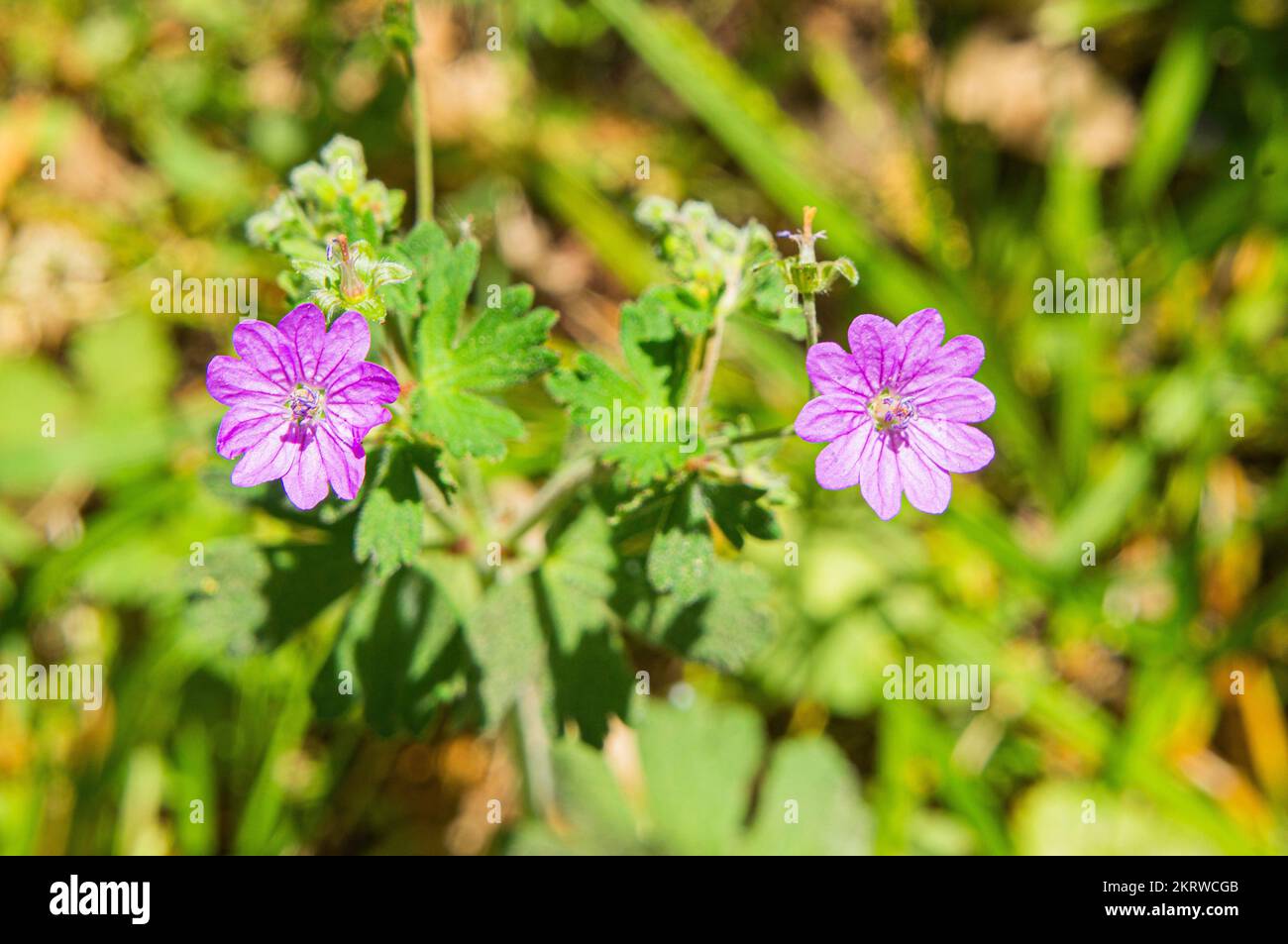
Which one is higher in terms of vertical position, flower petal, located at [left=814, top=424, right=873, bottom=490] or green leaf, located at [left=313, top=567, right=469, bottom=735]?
flower petal, located at [left=814, top=424, right=873, bottom=490]

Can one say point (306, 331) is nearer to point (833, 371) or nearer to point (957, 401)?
point (833, 371)

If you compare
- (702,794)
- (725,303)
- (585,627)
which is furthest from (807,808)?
(725,303)

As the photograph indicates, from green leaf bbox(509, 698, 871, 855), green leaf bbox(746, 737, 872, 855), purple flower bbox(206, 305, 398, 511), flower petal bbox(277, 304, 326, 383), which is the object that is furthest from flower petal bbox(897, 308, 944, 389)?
green leaf bbox(746, 737, 872, 855)

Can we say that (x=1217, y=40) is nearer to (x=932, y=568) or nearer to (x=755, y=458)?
(x=932, y=568)

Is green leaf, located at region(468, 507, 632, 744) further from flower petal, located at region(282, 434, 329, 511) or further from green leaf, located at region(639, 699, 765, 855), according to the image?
green leaf, located at region(639, 699, 765, 855)

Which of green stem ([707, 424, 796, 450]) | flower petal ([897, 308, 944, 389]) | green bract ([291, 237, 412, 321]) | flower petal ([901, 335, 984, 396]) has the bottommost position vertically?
green stem ([707, 424, 796, 450])

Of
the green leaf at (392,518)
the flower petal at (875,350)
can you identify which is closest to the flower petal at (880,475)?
the flower petal at (875,350)
